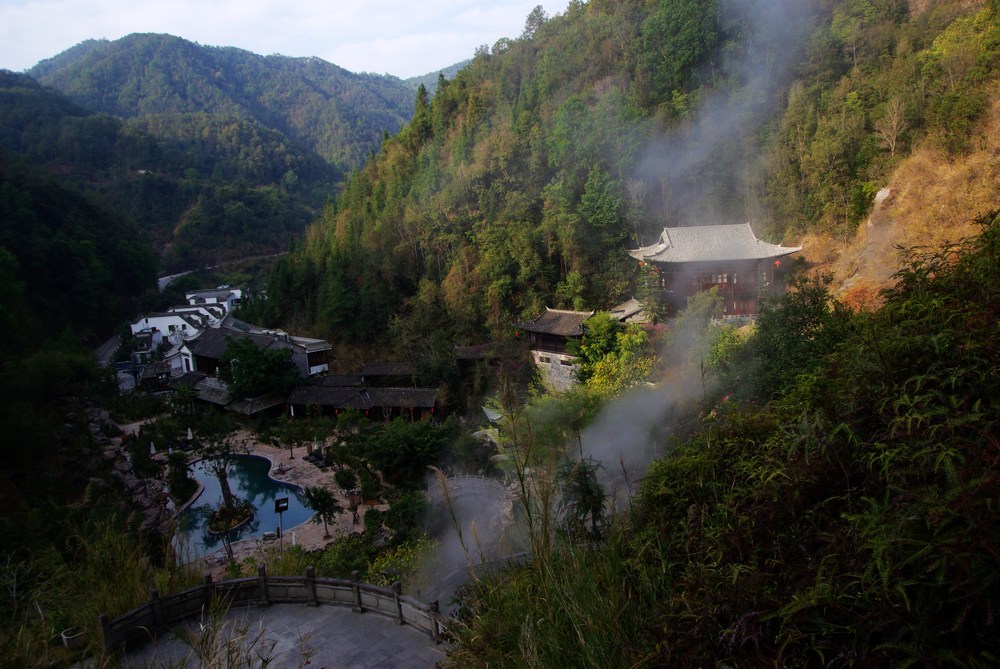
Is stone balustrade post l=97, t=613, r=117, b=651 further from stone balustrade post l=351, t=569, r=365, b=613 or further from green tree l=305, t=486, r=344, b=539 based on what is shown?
green tree l=305, t=486, r=344, b=539

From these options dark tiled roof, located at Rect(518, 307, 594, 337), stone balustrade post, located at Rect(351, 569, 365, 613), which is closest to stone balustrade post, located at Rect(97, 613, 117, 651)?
stone balustrade post, located at Rect(351, 569, 365, 613)

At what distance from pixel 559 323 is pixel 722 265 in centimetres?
422

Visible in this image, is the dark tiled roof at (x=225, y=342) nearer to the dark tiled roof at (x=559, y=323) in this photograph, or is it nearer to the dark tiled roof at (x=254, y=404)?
the dark tiled roof at (x=254, y=404)

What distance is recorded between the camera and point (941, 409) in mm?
1673

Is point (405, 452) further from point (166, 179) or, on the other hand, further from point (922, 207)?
point (166, 179)

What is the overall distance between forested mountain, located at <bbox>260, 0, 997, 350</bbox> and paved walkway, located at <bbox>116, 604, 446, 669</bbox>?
12157 millimetres

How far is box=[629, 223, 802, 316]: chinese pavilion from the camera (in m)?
13.8

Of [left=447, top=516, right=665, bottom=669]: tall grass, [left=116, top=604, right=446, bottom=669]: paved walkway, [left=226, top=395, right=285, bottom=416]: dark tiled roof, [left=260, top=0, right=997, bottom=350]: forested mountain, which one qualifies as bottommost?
[left=226, top=395, right=285, bottom=416]: dark tiled roof

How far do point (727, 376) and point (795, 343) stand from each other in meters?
1.36

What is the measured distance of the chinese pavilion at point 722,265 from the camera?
1375cm

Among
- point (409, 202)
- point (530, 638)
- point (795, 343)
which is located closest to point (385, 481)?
point (795, 343)

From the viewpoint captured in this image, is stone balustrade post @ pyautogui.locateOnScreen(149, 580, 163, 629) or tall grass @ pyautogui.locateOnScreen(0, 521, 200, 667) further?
stone balustrade post @ pyautogui.locateOnScreen(149, 580, 163, 629)

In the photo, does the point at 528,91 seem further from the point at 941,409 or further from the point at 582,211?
the point at 941,409

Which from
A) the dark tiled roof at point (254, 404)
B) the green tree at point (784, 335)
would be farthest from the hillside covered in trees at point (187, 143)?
the green tree at point (784, 335)
